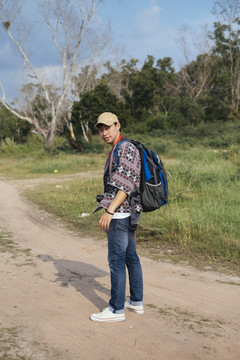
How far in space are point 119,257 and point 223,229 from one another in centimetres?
335

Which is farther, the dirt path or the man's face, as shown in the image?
the man's face

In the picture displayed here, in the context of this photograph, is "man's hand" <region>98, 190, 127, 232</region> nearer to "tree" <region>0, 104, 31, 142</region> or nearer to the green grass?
the green grass

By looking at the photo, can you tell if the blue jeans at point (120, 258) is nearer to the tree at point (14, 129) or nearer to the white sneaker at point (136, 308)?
the white sneaker at point (136, 308)

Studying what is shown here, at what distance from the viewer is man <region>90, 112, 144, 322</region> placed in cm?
313

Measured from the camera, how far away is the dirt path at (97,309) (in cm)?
287

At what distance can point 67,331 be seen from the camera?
3145mm

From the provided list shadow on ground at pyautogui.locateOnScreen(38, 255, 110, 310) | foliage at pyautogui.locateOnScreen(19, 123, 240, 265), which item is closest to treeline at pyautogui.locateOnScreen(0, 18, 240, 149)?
foliage at pyautogui.locateOnScreen(19, 123, 240, 265)

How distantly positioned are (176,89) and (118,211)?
3701 cm

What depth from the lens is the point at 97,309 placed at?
3637 mm

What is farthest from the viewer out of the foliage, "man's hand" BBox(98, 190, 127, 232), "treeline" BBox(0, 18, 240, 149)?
"treeline" BBox(0, 18, 240, 149)

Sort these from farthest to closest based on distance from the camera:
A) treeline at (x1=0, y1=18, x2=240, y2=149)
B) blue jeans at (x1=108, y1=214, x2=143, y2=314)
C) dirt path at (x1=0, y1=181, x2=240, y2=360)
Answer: treeline at (x1=0, y1=18, x2=240, y2=149) < blue jeans at (x1=108, y1=214, x2=143, y2=314) < dirt path at (x1=0, y1=181, x2=240, y2=360)

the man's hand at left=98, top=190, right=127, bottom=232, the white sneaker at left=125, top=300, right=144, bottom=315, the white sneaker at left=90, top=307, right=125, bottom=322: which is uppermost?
the man's hand at left=98, top=190, right=127, bottom=232

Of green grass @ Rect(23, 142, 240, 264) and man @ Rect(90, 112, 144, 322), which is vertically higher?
man @ Rect(90, 112, 144, 322)

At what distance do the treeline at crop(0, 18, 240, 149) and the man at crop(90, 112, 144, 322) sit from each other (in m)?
25.5
